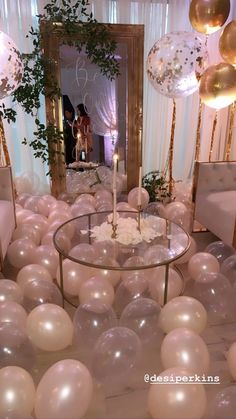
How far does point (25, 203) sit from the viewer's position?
3240mm

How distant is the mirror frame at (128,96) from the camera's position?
3.39m

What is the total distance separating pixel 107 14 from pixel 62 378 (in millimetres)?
3568

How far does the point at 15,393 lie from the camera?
47.0 inches

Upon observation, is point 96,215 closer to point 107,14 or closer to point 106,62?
point 106,62

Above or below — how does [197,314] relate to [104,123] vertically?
below

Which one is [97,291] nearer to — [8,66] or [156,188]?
[8,66]

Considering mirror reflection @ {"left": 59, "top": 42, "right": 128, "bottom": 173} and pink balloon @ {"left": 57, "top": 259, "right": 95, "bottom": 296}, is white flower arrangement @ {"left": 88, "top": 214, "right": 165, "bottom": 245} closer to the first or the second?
pink balloon @ {"left": 57, "top": 259, "right": 95, "bottom": 296}

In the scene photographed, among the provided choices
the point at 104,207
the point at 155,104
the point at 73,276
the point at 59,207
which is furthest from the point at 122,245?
the point at 155,104

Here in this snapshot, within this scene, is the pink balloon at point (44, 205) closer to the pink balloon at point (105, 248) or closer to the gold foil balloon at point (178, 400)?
the pink balloon at point (105, 248)

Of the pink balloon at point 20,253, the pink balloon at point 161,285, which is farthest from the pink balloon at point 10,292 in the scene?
the pink balloon at point 161,285

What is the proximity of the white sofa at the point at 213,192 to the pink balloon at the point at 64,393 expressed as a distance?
1.81 m

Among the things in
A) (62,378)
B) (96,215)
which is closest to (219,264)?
(96,215)

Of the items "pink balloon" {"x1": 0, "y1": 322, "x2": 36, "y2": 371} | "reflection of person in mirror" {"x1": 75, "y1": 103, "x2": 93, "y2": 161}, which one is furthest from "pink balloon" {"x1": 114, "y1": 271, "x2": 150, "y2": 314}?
"reflection of person in mirror" {"x1": 75, "y1": 103, "x2": 93, "y2": 161}

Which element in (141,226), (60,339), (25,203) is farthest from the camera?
(25,203)
